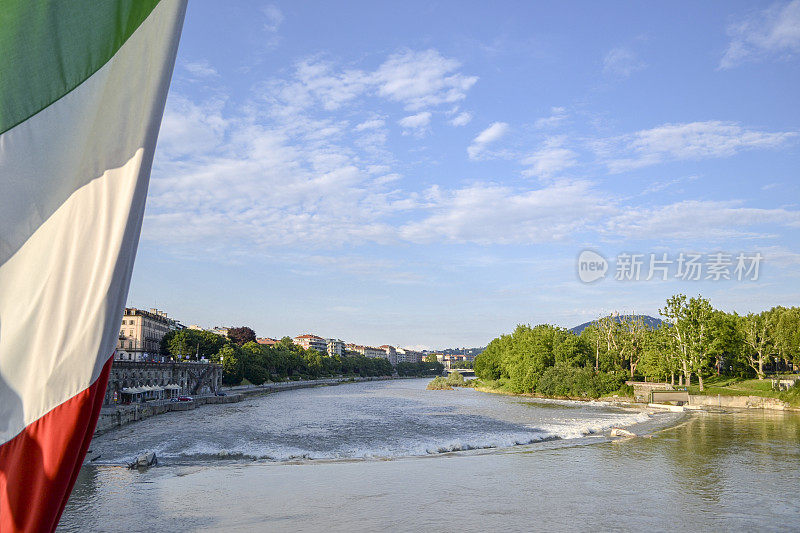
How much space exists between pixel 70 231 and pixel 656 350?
90.9 m

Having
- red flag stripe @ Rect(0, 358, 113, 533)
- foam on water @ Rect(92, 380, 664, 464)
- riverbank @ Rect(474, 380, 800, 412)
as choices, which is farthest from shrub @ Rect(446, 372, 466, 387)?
red flag stripe @ Rect(0, 358, 113, 533)

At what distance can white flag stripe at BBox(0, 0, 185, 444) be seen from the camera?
2143mm

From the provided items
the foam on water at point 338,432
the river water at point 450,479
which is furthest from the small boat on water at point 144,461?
the foam on water at point 338,432

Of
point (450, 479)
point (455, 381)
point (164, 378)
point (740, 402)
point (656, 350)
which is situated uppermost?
point (656, 350)

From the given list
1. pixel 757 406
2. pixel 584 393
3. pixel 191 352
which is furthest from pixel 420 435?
pixel 191 352

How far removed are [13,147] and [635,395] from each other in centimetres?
8874

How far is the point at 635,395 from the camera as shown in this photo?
8156cm

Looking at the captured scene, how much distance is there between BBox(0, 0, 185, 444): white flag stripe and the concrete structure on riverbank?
6876cm

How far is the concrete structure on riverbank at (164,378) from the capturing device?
237ft

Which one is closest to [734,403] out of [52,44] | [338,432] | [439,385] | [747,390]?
[747,390]

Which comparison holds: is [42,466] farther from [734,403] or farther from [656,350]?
[656,350]

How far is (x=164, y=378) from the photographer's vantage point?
293 ft

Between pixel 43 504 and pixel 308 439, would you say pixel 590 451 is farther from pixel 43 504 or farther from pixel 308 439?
pixel 43 504

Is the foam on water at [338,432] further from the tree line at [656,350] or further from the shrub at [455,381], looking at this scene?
the shrub at [455,381]
